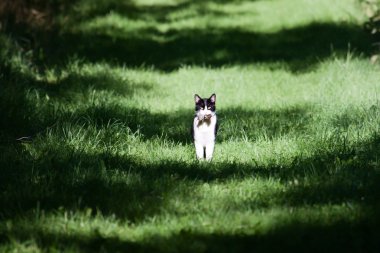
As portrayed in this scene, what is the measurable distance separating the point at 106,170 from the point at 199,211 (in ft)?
3.37

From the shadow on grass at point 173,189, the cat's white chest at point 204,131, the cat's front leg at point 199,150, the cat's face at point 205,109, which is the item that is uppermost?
the cat's face at point 205,109

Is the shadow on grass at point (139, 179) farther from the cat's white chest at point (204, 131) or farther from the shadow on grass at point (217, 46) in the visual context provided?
the shadow on grass at point (217, 46)

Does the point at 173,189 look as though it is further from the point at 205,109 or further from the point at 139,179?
the point at 205,109

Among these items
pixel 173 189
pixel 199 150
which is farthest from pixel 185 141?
pixel 173 189

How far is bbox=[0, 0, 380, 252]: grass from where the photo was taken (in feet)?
13.4

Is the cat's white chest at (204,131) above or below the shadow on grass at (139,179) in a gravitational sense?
above

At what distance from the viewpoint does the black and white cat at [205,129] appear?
5.61 m

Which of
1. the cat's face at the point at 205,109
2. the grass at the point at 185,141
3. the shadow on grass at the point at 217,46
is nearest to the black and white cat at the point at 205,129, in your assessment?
the cat's face at the point at 205,109

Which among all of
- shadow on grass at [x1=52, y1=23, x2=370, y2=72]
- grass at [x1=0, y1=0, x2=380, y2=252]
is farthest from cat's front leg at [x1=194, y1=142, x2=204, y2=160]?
shadow on grass at [x1=52, y1=23, x2=370, y2=72]

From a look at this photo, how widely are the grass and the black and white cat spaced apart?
158 millimetres

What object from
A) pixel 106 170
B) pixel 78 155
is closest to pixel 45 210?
pixel 106 170

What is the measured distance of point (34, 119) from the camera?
22.3ft

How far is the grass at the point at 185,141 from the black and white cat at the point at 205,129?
0.16m

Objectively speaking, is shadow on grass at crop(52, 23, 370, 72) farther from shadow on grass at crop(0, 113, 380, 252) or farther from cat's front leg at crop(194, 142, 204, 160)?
shadow on grass at crop(0, 113, 380, 252)
